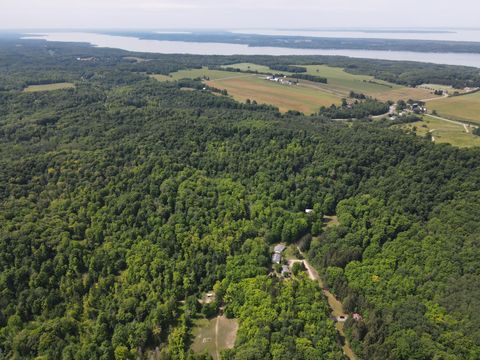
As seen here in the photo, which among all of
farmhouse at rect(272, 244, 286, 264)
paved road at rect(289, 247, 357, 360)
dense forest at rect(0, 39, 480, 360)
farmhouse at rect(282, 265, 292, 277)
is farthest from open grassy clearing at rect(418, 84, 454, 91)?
farmhouse at rect(282, 265, 292, 277)

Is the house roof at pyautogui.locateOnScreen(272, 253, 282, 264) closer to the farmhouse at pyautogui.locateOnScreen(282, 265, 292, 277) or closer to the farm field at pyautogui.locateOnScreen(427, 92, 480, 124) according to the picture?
the farmhouse at pyautogui.locateOnScreen(282, 265, 292, 277)

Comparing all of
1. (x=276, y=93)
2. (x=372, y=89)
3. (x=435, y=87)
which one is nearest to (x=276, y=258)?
(x=276, y=93)

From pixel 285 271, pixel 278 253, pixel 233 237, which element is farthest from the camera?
pixel 233 237

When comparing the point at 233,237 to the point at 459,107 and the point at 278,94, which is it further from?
the point at 459,107

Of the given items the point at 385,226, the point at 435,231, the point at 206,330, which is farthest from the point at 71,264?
the point at 435,231

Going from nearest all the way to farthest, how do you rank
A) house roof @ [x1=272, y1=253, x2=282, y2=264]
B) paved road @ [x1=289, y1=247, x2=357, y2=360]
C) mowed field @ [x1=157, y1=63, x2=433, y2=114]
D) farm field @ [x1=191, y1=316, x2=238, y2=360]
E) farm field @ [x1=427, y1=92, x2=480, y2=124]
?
paved road @ [x1=289, y1=247, x2=357, y2=360] < farm field @ [x1=191, y1=316, x2=238, y2=360] < house roof @ [x1=272, y1=253, x2=282, y2=264] < farm field @ [x1=427, y1=92, x2=480, y2=124] < mowed field @ [x1=157, y1=63, x2=433, y2=114]
